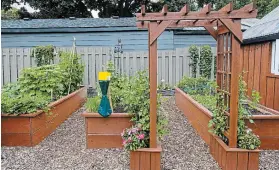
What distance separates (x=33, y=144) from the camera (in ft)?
13.9

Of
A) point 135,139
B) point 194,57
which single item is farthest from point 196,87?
point 135,139

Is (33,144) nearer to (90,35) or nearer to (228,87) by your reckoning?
(228,87)

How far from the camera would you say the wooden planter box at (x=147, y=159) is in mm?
3277

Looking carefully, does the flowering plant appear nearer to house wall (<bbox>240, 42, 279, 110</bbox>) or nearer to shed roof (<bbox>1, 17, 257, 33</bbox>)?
house wall (<bbox>240, 42, 279, 110</bbox>)

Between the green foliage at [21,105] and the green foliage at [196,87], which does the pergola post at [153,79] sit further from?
the green foliage at [196,87]

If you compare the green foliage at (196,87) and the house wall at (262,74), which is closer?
the house wall at (262,74)

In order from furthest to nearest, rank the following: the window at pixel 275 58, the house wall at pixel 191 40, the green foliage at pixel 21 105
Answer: the house wall at pixel 191 40 → the window at pixel 275 58 → the green foliage at pixel 21 105

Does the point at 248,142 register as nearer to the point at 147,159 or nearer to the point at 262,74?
the point at 147,159

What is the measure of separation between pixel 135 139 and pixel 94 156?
0.81 m

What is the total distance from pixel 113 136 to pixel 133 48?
7.41m

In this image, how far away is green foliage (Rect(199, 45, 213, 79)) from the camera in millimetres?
9695

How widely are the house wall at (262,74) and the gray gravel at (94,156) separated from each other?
2.06 meters

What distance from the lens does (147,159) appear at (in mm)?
3291

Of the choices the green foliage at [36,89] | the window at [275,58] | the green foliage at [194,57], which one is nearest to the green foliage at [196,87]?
the window at [275,58]
